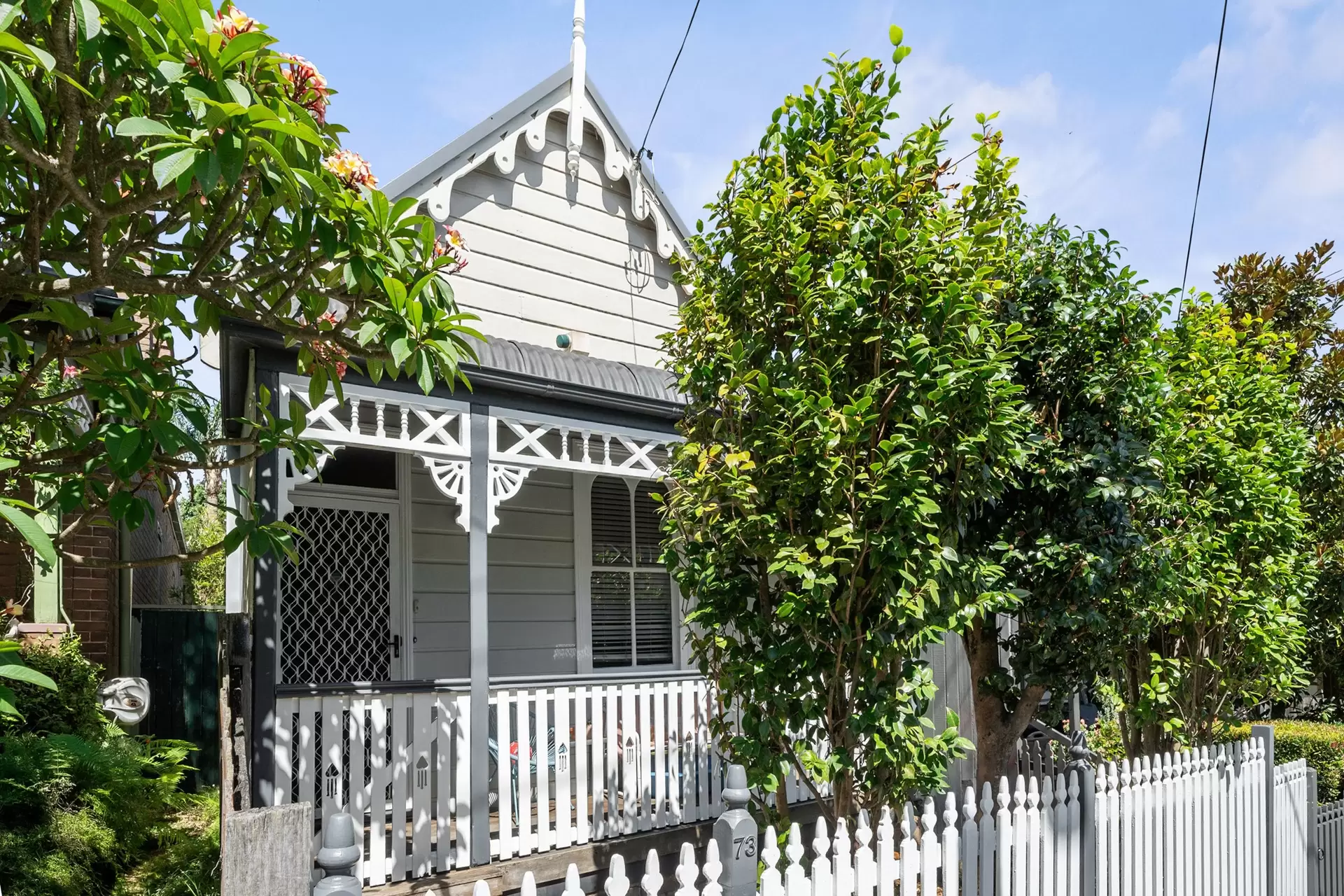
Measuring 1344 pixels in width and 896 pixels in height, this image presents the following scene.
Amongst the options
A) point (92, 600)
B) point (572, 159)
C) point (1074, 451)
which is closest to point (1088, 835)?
point (1074, 451)

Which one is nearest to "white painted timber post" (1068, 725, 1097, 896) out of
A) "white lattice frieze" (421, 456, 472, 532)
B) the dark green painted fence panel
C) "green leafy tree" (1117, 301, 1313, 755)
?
"green leafy tree" (1117, 301, 1313, 755)

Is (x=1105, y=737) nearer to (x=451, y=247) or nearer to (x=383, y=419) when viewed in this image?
(x=383, y=419)

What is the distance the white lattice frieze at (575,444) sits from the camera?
6.28 metres

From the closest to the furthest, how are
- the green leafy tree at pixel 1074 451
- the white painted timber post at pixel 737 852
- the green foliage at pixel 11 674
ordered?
the green foliage at pixel 11 674
the white painted timber post at pixel 737 852
the green leafy tree at pixel 1074 451

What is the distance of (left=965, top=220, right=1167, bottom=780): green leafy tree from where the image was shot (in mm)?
4898

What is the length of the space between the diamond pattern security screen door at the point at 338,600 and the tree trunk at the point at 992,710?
190 inches

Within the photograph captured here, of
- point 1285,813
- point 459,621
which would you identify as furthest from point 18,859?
point 1285,813

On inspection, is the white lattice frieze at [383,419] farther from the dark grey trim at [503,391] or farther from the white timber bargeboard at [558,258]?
the white timber bargeboard at [558,258]

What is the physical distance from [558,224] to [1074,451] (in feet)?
17.1

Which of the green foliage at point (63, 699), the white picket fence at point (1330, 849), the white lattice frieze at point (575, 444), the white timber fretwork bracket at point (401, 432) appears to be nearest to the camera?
the white timber fretwork bracket at point (401, 432)

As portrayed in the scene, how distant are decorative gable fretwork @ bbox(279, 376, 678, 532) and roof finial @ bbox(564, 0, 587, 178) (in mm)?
3029

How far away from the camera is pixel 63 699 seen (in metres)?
6.75

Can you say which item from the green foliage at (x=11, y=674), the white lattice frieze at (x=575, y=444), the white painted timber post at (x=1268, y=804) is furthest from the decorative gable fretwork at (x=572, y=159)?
the green foliage at (x=11, y=674)

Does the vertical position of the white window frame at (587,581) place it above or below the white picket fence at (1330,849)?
above
